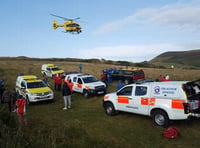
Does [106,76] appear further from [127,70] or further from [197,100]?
[197,100]

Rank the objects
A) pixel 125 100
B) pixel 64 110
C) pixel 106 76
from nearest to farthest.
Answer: pixel 125 100 → pixel 64 110 → pixel 106 76

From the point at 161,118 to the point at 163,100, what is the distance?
0.80 m

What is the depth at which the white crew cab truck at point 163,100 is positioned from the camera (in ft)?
24.8

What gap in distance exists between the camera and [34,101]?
13.6 meters

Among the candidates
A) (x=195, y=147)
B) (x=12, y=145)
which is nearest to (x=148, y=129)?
(x=195, y=147)

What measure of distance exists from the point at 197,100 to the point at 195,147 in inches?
78.0

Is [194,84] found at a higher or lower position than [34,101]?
higher

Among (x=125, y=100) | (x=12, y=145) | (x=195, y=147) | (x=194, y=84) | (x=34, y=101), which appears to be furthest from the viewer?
(x=34, y=101)

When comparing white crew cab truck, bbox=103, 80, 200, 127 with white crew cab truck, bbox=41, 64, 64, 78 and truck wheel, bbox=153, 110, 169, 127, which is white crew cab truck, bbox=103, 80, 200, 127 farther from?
white crew cab truck, bbox=41, 64, 64, 78

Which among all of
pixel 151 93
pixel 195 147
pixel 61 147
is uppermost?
pixel 151 93

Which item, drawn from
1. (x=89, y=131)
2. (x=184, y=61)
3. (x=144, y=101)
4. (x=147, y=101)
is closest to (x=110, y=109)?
(x=144, y=101)

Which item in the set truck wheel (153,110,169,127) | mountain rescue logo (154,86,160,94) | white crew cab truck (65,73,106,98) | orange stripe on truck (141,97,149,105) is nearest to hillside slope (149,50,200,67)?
white crew cab truck (65,73,106,98)

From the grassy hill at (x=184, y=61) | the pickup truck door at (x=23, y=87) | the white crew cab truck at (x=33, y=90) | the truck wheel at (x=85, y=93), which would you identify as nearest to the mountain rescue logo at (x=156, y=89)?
the truck wheel at (x=85, y=93)

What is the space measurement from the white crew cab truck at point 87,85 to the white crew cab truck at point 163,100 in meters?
5.58
